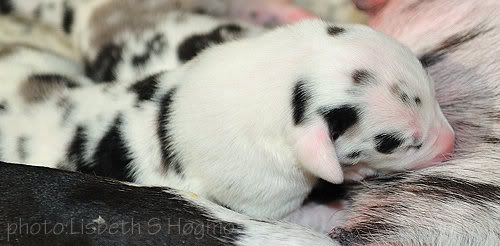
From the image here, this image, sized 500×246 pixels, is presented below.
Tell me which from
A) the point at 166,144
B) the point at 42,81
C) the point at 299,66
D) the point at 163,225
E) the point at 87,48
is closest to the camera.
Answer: the point at 163,225

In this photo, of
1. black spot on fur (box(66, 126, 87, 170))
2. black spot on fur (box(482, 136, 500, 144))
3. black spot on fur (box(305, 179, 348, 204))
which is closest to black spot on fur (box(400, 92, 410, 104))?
black spot on fur (box(482, 136, 500, 144))

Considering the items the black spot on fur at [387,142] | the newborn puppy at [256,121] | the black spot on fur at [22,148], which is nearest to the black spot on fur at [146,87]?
the newborn puppy at [256,121]

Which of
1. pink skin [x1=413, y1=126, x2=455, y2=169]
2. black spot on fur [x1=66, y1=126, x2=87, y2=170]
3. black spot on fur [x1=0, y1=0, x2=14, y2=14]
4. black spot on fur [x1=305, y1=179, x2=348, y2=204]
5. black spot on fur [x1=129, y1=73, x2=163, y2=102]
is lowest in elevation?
black spot on fur [x1=305, y1=179, x2=348, y2=204]

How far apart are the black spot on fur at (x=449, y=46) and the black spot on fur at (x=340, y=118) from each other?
383mm

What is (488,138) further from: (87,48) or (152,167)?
(87,48)

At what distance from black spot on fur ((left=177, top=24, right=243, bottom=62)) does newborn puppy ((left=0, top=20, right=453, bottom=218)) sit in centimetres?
15

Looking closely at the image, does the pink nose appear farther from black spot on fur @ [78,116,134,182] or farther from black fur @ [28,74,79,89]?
black fur @ [28,74,79,89]

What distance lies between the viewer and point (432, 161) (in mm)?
1480

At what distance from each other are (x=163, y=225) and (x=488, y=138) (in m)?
0.61

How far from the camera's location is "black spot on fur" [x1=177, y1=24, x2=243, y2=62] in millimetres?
1777

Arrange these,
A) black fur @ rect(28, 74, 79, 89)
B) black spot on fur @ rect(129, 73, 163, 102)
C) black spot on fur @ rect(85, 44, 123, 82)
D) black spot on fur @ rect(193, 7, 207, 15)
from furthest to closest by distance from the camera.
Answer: black spot on fur @ rect(193, 7, 207, 15)
black spot on fur @ rect(85, 44, 123, 82)
black fur @ rect(28, 74, 79, 89)
black spot on fur @ rect(129, 73, 163, 102)

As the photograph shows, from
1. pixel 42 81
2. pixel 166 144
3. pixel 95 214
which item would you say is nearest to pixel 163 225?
pixel 95 214

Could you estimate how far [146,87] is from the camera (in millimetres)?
1608

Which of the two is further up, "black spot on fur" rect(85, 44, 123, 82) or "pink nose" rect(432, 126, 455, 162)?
"black spot on fur" rect(85, 44, 123, 82)
